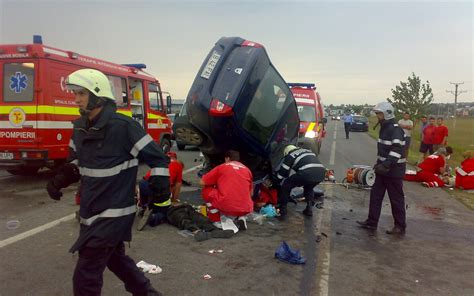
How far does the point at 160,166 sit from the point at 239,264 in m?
2.02

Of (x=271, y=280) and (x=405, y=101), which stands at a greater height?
(x=405, y=101)

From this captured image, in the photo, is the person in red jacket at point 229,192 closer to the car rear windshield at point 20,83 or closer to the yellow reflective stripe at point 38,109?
the yellow reflective stripe at point 38,109

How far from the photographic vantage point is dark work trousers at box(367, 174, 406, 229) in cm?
615

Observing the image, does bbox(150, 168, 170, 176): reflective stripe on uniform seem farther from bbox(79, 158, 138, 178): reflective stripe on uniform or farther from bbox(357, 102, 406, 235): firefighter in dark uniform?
bbox(357, 102, 406, 235): firefighter in dark uniform

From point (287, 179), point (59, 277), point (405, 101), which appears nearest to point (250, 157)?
point (287, 179)

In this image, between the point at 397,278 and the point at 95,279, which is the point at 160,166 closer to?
the point at 95,279

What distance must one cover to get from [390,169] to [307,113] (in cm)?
806

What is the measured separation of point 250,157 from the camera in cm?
718

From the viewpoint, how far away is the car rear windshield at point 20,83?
8438mm

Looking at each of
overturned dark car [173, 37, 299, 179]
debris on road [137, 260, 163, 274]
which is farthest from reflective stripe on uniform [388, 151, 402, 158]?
debris on road [137, 260, 163, 274]

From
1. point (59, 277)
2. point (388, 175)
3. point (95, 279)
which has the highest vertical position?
point (388, 175)

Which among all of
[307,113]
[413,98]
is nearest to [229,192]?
[307,113]

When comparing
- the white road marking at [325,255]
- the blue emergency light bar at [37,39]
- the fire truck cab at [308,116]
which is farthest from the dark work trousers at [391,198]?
the blue emergency light bar at [37,39]

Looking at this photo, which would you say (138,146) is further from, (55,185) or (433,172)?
(433,172)
